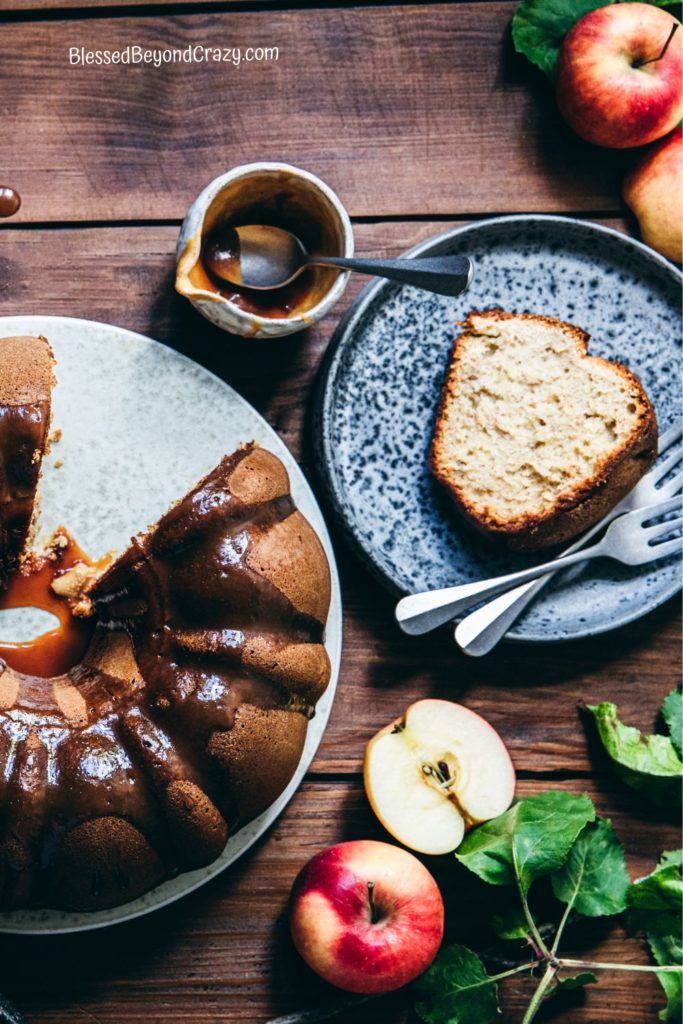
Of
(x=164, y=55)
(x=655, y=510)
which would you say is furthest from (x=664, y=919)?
(x=164, y=55)

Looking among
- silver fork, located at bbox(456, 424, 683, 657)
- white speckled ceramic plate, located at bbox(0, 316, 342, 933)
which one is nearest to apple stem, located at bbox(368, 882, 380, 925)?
white speckled ceramic plate, located at bbox(0, 316, 342, 933)

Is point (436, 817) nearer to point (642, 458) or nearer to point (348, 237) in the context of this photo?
point (642, 458)

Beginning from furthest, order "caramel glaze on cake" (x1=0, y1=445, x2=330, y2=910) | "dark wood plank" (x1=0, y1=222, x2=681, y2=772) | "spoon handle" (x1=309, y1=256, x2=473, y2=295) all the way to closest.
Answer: "dark wood plank" (x1=0, y1=222, x2=681, y2=772) → "spoon handle" (x1=309, y1=256, x2=473, y2=295) → "caramel glaze on cake" (x1=0, y1=445, x2=330, y2=910)

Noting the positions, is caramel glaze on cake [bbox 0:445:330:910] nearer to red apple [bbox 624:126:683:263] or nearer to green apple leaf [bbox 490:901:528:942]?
green apple leaf [bbox 490:901:528:942]

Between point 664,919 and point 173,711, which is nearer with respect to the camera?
point 173,711

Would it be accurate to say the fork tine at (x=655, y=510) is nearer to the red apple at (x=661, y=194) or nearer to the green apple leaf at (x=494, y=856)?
the red apple at (x=661, y=194)

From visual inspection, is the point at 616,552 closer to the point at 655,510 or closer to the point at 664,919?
the point at 655,510

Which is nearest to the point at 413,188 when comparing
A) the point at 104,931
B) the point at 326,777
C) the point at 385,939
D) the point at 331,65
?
the point at 331,65
